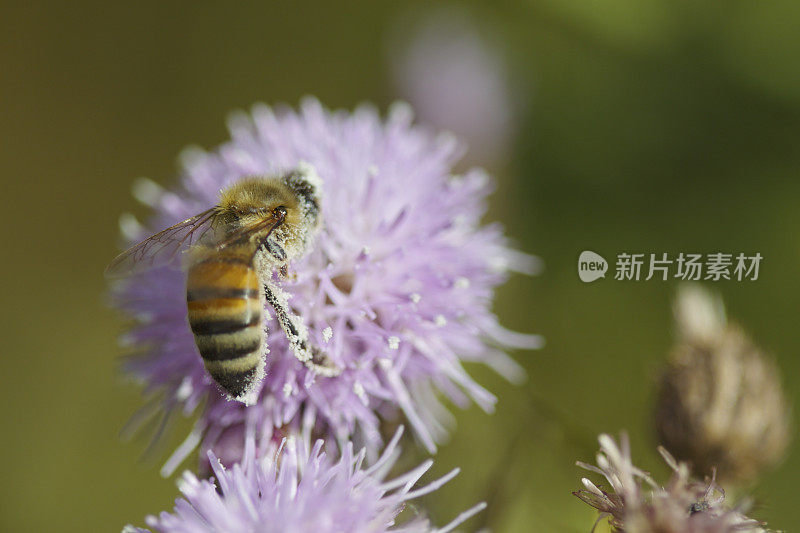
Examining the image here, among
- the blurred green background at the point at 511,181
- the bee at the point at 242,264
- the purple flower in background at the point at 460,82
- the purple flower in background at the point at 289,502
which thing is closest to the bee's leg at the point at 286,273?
the bee at the point at 242,264

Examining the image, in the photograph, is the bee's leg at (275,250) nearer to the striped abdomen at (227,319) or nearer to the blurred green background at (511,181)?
the striped abdomen at (227,319)

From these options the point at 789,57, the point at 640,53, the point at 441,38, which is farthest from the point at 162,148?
the point at 789,57

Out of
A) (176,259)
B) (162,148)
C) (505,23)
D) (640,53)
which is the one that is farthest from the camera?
(162,148)

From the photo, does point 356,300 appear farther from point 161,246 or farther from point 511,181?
point 511,181

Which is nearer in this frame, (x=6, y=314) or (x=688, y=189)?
(x=688, y=189)

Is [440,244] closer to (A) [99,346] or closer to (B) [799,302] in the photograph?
(B) [799,302]

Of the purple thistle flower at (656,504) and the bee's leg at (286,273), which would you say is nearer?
the purple thistle flower at (656,504)
